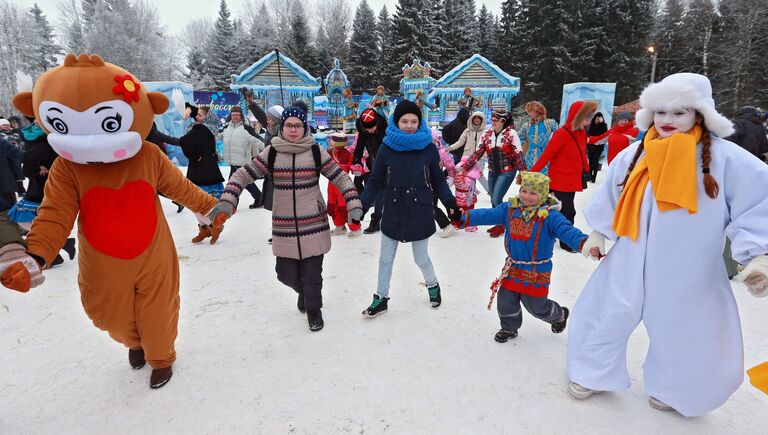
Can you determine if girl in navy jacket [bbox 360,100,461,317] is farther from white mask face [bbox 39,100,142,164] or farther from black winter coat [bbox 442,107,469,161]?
black winter coat [bbox 442,107,469,161]

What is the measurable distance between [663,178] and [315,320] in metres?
2.52

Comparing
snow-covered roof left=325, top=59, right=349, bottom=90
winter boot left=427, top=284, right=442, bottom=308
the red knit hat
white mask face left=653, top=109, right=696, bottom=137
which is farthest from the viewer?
snow-covered roof left=325, top=59, right=349, bottom=90

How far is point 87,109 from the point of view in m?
Answer: 2.18

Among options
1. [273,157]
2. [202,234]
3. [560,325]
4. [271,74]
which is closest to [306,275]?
[273,157]

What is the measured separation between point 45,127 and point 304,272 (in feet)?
6.00

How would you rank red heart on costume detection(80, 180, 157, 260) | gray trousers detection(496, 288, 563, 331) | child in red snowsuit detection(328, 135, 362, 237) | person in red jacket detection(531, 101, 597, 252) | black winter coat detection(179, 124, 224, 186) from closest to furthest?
red heart on costume detection(80, 180, 157, 260) → gray trousers detection(496, 288, 563, 331) → person in red jacket detection(531, 101, 597, 252) → black winter coat detection(179, 124, 224, 186) → child in red snowsuit detection(328, 135, 362, 237)

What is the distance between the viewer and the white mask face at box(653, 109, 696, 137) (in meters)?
2.10

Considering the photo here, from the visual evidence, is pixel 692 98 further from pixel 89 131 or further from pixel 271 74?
pixel 271 74

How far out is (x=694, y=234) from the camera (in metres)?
2.04

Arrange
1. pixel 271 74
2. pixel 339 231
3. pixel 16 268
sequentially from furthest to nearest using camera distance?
pixel 271 74
pixel 339 231
pixel 16 268

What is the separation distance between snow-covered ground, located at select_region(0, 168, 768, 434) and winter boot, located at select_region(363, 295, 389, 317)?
0.21 feet

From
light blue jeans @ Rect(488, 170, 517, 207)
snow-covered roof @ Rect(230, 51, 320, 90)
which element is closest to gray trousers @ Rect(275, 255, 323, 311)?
light blue jeans @ Rect(488, 170, 517, 207)

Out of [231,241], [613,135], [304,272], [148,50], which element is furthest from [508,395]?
[148,50]

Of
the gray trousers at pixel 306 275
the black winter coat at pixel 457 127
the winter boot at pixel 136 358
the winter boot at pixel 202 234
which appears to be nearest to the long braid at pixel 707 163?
the gray trousers at pixel 306 275
